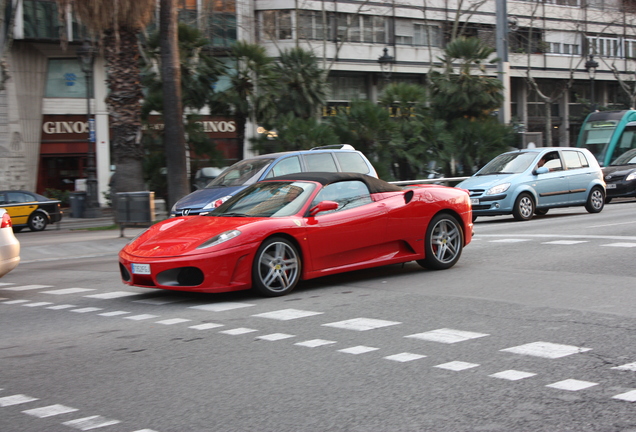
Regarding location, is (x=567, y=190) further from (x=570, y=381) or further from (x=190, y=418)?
(x=190, y=418)

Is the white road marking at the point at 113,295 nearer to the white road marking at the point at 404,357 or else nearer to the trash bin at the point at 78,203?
the white road marking at the point at 404,357

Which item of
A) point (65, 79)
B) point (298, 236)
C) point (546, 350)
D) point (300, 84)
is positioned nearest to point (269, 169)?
point (298, 236)

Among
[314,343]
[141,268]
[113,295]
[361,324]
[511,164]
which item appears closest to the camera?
[314,343]

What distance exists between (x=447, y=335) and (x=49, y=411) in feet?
10.3

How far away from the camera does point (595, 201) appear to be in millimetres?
19500

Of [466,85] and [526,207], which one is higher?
[466,85]

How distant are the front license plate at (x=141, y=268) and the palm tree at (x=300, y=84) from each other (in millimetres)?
21093

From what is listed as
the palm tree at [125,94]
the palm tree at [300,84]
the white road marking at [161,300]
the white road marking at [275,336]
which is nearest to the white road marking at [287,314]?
the white road marking at [275,336]

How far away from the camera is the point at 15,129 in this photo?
115 feet

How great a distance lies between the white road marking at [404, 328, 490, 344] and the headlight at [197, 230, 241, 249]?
2.47 m

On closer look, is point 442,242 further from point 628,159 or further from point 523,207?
point 628,159

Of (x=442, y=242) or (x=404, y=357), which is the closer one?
(x=404, y=357)

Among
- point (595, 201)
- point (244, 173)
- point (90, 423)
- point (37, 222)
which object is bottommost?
point (90, 423)

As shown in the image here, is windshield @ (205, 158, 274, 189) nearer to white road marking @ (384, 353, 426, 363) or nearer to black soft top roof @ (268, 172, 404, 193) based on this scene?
black soft top roof @ (268, 172, 404, 193)
